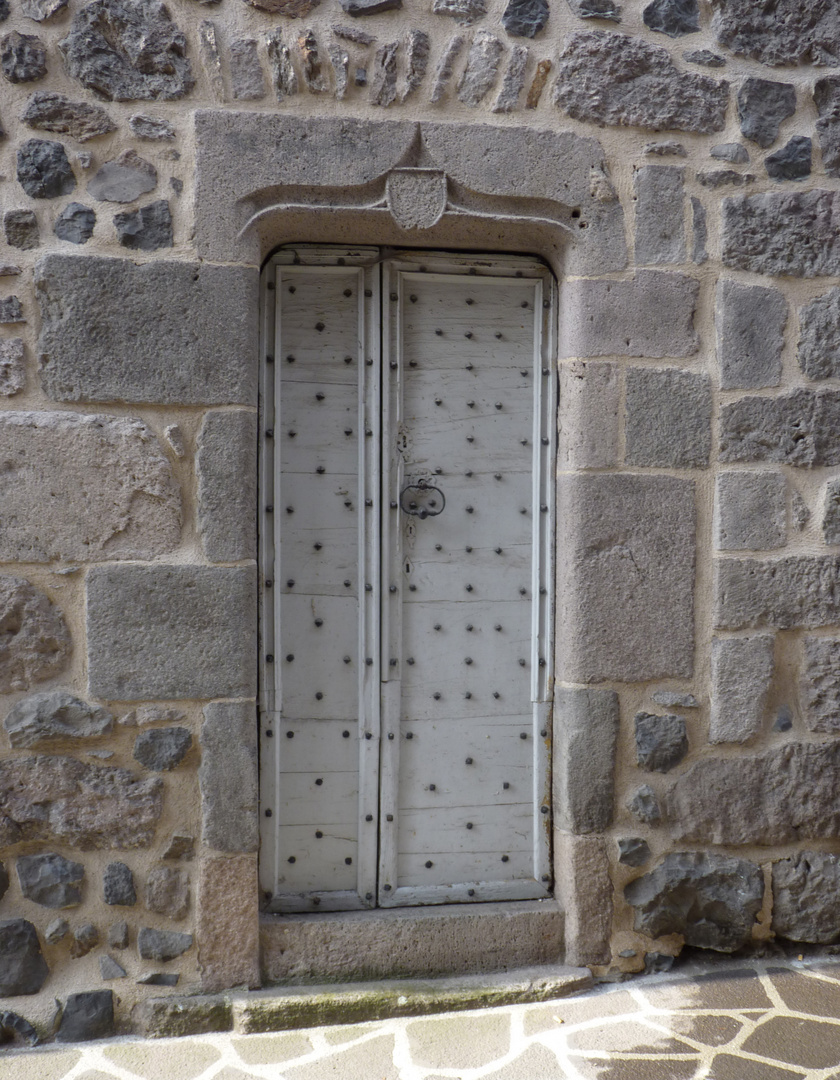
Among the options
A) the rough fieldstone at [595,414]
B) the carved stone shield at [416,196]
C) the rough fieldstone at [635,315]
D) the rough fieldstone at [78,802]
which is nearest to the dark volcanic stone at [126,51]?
the carved stone shield at [416,196]

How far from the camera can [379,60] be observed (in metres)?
2.55

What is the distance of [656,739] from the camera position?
107 inches

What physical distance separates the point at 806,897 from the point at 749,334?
5.69 ft

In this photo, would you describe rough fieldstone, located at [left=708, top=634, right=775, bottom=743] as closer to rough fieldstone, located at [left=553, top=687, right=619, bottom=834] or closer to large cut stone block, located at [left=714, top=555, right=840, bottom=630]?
large cut stone block, located at [left=714, top=555, right=840, bottom=630]

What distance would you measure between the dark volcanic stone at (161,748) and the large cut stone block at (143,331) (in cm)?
92

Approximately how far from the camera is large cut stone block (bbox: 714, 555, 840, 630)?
2738 millimetres

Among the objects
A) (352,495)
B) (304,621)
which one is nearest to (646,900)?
(304,621)

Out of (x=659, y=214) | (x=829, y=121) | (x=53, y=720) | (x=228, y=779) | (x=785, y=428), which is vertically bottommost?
(x=228, y=779)

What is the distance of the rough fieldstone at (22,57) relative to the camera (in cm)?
243

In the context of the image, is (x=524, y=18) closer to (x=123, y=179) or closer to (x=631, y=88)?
(x=631, y=88)

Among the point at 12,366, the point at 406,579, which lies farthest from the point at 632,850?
the point at 12,366

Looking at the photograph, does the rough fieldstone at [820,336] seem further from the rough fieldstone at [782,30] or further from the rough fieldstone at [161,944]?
the rough fieldstone at [161,944]

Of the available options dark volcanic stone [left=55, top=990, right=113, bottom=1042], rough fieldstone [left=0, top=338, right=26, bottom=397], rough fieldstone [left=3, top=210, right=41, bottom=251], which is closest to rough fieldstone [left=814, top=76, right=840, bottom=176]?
rough fieldstone [left=3, top=210, right=41, bottom=251]

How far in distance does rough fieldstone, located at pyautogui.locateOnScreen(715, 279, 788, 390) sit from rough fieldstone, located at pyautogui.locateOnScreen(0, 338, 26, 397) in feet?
6.54
